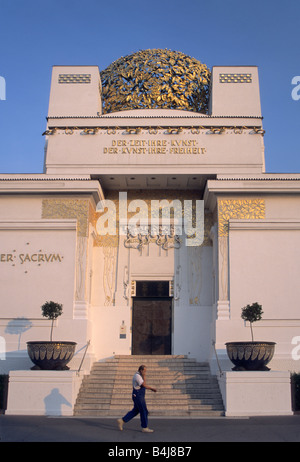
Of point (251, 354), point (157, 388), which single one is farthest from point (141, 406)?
point (157, 388)

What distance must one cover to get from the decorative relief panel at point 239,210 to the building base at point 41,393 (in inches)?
260

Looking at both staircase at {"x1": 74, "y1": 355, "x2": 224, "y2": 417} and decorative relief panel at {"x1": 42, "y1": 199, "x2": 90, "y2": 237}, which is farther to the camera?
decorative relief panel at {"x1": 42, "y1": 199, "x2": 90, "y2": 237}

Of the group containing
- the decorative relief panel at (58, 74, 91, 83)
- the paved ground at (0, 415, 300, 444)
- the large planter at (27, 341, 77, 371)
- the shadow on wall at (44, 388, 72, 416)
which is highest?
the decorative relief panel at (58, 74, 91, 83)

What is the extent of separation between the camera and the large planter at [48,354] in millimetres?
13997

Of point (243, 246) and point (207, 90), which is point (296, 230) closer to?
point (243, 246)

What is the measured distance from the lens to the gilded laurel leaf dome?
62.6ft

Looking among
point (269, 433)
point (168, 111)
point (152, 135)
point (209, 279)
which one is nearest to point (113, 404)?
point (269, 433)

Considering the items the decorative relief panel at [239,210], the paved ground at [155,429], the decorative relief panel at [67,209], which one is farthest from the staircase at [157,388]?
the decorative relief panel at [67,209]

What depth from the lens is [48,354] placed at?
1401 centimetres

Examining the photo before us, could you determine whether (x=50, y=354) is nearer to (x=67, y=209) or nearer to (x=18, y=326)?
(x=18, y=326)

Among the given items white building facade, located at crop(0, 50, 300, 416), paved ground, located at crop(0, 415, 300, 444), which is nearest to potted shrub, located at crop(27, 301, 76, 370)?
white building facade, located at crop(0, 50, 300, 416)

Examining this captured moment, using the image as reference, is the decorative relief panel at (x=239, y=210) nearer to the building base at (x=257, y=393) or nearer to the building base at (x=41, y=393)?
the building base at (x=257, y=393)

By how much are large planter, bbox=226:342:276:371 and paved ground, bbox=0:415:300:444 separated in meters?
1.64

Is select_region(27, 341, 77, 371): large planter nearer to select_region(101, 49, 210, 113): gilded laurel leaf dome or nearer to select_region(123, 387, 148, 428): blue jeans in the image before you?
select_region(123, 387, 148, 428): blue jeans
